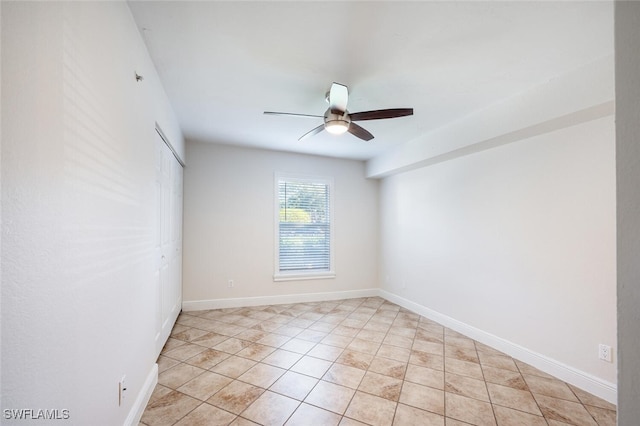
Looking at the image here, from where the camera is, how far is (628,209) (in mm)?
669

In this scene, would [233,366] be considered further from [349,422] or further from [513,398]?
[513,398]

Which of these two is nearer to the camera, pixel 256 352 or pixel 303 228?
pixel 256 352

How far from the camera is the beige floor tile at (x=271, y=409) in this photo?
1.85 metres

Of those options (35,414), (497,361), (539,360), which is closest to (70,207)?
(35,414)

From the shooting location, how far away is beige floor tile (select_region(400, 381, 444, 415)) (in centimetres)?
200

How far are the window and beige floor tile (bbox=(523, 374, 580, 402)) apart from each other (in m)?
3.04

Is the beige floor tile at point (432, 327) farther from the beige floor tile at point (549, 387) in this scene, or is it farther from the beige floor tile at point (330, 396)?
the beige floor tile at point (330, 396)

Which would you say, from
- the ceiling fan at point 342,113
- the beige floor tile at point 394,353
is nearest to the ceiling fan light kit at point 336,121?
the ceiling fan at point 342,113

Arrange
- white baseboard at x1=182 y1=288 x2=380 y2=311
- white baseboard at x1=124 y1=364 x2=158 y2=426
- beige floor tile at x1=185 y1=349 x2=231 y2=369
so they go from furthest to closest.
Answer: white baseboard at x1=182 y1=288 x2=380 y2=311, beige floor tile at x1=185 y1=349 x2=231 y2=369, white baseboard at x1=124 y1=364 x2=158 y2=426

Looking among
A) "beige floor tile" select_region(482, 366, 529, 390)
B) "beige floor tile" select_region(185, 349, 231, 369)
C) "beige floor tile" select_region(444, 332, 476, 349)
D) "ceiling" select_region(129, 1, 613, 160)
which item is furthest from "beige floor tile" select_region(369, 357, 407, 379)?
"ceiling" select_region(129, 1, 613, 160)

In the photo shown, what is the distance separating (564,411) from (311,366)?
191 cm

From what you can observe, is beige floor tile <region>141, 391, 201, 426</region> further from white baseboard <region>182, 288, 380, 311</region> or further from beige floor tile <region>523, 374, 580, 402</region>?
beige floor tile <region>523, 374, 580, 402</region>

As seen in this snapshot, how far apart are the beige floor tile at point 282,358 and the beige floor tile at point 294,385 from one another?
6.4 inches

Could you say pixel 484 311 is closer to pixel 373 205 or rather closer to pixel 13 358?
pixel 373 205
